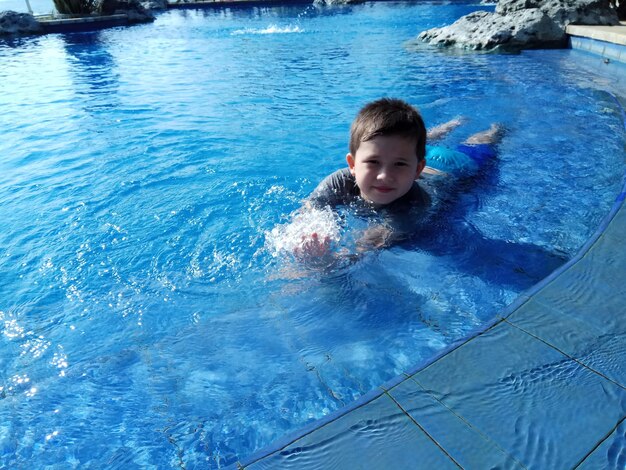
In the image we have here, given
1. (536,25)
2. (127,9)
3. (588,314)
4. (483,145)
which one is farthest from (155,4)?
(588,314)

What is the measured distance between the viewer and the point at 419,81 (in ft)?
28.3

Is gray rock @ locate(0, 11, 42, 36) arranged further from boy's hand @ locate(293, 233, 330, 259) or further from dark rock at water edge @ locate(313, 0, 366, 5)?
boy's hand @ locate(293, 233, 330, 259)

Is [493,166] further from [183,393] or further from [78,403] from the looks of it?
[78,403]

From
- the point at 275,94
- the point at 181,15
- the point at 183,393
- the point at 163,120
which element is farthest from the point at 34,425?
the point at 181,15

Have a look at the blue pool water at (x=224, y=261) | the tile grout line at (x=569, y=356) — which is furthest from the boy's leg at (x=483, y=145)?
the tile grout line at (x=569, y=356)

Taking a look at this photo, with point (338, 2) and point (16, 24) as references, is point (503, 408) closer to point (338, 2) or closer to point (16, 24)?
point (16, 24)

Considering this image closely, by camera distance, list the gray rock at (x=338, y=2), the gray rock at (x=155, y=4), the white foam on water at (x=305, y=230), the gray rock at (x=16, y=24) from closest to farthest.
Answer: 1. the white foam on water at (x=305, y=230)
2. the gray rock at (x=16, y=24)
3. the gray rock at (x=155, y=4)
4. the gray rock at (x=338, y=2)

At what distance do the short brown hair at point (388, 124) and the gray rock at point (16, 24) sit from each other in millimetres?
20095

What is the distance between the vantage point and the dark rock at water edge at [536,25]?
10992mm

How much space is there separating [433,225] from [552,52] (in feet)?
31.9

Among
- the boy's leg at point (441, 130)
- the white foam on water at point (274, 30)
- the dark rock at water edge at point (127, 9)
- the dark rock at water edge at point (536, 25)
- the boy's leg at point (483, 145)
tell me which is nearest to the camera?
the boy's leg at point (483, 145)

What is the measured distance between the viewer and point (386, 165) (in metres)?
2.84

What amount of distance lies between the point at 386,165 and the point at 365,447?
1.77 metres

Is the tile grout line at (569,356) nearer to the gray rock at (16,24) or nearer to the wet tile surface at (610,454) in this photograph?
the wet tile surface at (610,454)
